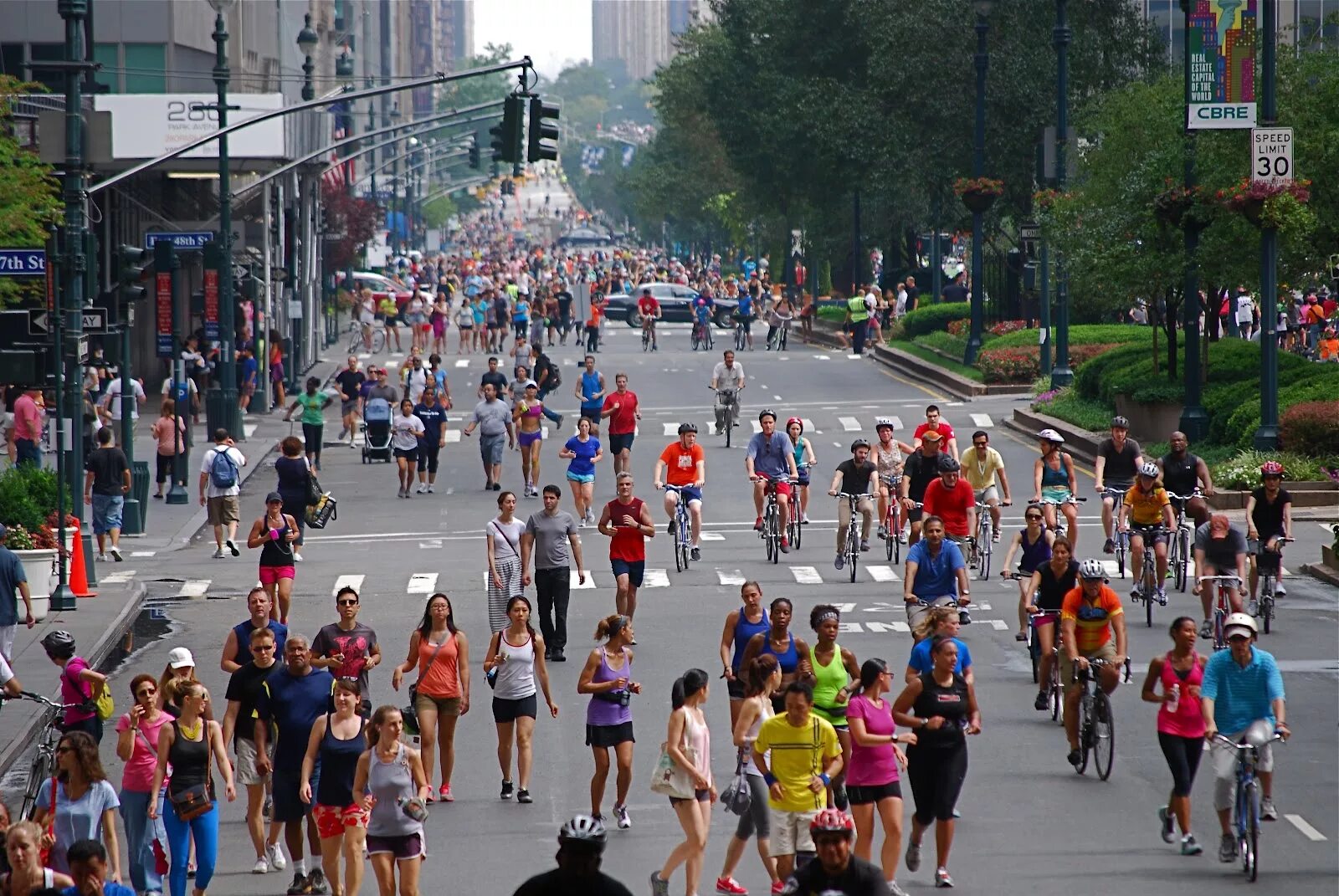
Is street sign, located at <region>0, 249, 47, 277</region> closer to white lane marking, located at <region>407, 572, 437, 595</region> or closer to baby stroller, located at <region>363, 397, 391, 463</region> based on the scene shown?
white lane marking, located at <region>407, 572, 437, 595</region>

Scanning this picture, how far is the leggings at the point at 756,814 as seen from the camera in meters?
12.2

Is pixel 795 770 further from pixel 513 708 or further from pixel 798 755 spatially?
pixel 513 708

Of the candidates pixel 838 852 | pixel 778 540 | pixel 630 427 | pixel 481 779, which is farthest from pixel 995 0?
pixel 838 852

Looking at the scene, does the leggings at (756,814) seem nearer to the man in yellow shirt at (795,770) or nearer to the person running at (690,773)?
the person running at (690,773)

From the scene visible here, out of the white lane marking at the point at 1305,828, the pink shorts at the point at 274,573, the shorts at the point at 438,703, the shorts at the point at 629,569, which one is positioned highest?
the shorts at the point at 629,569

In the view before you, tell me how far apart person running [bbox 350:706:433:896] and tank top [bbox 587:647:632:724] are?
215 centimetres

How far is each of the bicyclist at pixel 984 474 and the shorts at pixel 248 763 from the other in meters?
12.2

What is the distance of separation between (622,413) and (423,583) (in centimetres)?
823

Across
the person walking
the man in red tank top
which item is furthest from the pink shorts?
the person walking

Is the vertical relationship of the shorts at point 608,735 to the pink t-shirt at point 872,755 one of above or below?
below

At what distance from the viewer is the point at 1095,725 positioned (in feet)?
48.8

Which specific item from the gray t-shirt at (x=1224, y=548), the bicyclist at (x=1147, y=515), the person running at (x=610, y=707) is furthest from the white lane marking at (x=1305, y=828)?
the bicyclist at (x=1147, y=515)

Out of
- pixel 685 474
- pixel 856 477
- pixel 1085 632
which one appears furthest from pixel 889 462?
pixel 1085 632

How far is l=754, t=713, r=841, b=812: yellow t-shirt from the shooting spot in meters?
11.6
